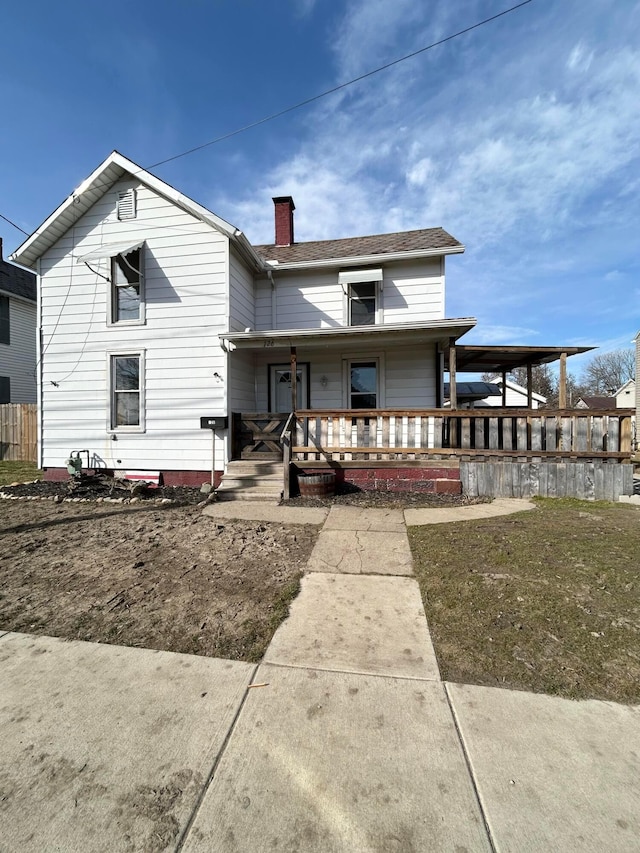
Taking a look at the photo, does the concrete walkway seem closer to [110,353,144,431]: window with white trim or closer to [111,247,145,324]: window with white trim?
[110,353,144,431]: window with white trim

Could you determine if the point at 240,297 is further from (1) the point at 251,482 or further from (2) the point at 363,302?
(1) the point at 251,482

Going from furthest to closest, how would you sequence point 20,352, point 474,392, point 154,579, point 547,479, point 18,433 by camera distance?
point 474,392 < point 20,352 < point 18,433 < point 547,479 < point 154,579

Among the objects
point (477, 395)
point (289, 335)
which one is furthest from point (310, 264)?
point (477, 395)

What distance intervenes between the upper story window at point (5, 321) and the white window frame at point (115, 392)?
1235cm

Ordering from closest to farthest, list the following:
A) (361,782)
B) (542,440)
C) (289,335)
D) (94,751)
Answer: (361,782), (94,751), (542,440), (289,335)

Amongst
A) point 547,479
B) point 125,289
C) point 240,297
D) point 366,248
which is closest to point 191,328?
point 240,297

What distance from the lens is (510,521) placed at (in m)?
5.47

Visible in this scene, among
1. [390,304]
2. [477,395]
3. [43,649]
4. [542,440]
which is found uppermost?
[390,304]

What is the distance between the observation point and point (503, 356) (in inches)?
404

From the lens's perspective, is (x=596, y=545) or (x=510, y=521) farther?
(x=510, y=521)

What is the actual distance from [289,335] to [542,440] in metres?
5.39

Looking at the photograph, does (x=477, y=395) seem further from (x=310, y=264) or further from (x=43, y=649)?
(x=43, y=649)

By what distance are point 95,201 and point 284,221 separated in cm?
516

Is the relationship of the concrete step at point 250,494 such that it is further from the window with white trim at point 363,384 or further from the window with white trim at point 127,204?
the window with white trim at point 127,204
